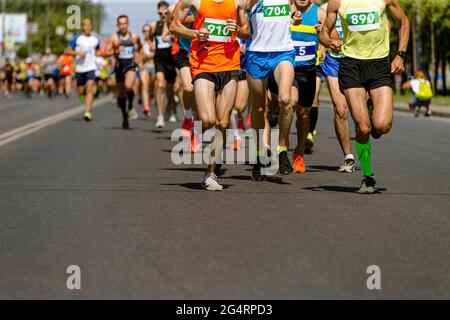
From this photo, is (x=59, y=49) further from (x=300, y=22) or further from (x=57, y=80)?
(x=300, y=22)

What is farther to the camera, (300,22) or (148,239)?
(300,22)

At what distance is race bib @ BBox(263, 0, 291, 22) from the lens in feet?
38.5

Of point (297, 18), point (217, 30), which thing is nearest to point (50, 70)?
point (297, 18)

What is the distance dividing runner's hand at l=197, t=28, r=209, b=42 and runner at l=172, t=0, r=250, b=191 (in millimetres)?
22

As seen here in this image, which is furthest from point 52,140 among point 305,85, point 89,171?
point 305,85

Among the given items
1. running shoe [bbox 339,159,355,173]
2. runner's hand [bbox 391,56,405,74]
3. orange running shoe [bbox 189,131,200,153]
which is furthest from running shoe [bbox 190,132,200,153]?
runner's hand [bbox 391,56,405,74]

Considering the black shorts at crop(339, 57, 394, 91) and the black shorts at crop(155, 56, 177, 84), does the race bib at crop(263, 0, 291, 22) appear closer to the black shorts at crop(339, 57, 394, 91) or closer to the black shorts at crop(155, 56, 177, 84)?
the black shorts at crop(339, 57, 394, 91)

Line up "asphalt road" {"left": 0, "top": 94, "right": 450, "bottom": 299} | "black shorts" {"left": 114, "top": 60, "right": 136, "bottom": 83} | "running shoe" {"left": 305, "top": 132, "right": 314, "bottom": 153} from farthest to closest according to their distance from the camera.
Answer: "black shorts" {"left": 114, "top": 60, "right": 136, "bottom": 83} → "running shoe" {"left": 305, "top": 132, "right": 314, "bottom": 153} → "asphalt road" {"left": 0, "top": 94, "right": 450, "bottom": 299}

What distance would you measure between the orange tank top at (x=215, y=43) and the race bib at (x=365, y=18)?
1.15 m

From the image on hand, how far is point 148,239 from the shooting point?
25.7 feet

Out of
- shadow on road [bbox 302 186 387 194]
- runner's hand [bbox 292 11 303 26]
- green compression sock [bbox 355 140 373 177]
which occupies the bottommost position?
shadow on road [bbox 302 186 387 194]
